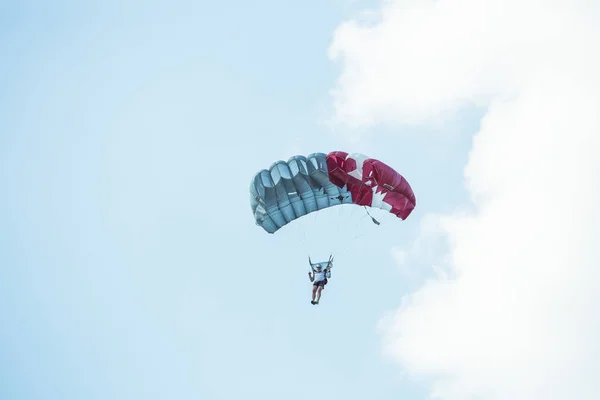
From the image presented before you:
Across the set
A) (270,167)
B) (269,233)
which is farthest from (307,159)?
(269,233)

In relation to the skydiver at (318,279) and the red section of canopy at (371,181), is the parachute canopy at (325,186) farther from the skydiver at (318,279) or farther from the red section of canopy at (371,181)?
the skydiver at (318,279)

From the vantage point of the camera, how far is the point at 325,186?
2717cm

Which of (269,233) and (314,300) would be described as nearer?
(314,300)

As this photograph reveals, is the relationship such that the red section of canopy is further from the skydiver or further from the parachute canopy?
the skydiver

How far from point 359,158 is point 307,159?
179cm

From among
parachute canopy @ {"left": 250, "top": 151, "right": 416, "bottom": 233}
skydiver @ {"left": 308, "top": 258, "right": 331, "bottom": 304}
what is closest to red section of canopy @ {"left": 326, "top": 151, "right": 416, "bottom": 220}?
parachute canopy @ {"left": 250, "top": 151, "right": 416, "bottom": 233}

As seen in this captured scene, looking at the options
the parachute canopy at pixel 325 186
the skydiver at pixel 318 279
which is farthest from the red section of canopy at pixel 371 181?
the skydiver at pixel 318 279

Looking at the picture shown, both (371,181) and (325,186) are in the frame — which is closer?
(371,181)

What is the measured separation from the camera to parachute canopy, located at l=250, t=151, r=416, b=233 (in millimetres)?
26297

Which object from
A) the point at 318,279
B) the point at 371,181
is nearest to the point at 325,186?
the point at 371,181

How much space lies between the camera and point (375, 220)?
27.1 metres

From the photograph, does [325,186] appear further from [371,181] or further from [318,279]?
[318,279]

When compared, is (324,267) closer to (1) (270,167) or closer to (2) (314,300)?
(2) (314,300)

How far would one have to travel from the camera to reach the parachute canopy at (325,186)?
2630cm
